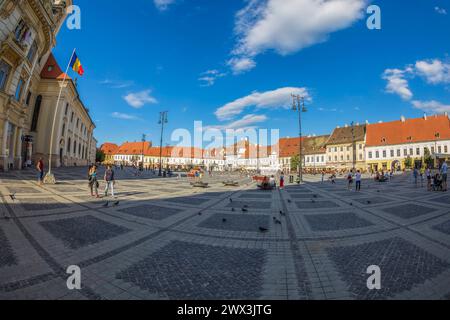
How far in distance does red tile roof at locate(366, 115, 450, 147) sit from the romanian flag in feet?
230

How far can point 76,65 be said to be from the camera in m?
16.7

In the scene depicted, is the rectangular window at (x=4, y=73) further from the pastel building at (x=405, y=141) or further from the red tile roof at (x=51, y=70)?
the pastel building at (x=405, y=141)

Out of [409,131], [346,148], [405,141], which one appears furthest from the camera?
[346,148]

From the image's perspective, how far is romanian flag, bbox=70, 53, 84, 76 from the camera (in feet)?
53.4

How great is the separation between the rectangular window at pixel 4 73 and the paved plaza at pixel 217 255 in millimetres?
20053

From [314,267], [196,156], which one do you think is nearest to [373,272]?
[314,267]

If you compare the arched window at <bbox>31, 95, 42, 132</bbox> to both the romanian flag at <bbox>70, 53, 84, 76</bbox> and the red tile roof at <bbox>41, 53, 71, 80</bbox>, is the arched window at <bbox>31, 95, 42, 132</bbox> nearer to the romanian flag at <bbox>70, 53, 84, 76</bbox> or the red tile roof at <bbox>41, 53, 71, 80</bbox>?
the red tile roof at <bbox>41, 53, 71, 80</bbox>

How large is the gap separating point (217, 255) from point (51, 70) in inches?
1776

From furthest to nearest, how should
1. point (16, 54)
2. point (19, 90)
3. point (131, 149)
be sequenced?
1. point (131, 149)
2. point (19, 90)
3. point (16, 54)

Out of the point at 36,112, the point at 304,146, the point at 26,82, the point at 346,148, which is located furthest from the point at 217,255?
the point at 304,146

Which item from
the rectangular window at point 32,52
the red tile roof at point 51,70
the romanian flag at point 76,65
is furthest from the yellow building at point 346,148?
the rectangular window at point 32,52

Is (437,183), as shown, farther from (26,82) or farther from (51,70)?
(51,70)

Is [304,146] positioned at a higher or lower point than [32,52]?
lower

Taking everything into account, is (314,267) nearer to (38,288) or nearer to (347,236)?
(347,236)
